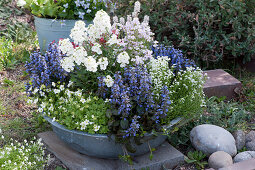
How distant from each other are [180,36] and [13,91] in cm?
229

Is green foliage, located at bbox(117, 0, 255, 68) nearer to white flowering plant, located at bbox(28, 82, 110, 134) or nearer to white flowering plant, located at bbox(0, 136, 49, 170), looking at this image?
white flowering plant, located at bbox(28, 82, 110, 134)

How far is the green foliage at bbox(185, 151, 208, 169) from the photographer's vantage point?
2631mm

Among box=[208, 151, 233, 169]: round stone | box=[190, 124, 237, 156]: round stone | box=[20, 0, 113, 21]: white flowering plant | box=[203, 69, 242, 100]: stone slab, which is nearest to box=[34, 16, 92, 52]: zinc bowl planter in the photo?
box=[20, 0, 113, 21]: white flowering plant

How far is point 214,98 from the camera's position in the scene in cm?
359

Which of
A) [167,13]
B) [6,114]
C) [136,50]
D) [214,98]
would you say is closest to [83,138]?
[136,50]

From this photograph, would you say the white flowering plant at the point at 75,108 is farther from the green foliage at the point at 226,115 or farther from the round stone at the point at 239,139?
the round stone at the point at 239,139

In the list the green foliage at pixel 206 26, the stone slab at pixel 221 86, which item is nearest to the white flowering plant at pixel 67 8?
the green foliage at pixel 206 26

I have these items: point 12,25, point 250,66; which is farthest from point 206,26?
point 12,25

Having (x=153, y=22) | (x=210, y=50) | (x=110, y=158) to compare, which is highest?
(x=153, y=22)

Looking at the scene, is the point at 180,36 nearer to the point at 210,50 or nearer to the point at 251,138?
the point at 210,50

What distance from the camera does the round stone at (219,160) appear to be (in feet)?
8.16

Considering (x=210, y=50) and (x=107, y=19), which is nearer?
(x=107, y=19)

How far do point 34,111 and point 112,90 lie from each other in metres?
1.53

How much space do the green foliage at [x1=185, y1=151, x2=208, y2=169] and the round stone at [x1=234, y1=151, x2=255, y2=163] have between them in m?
0.28
